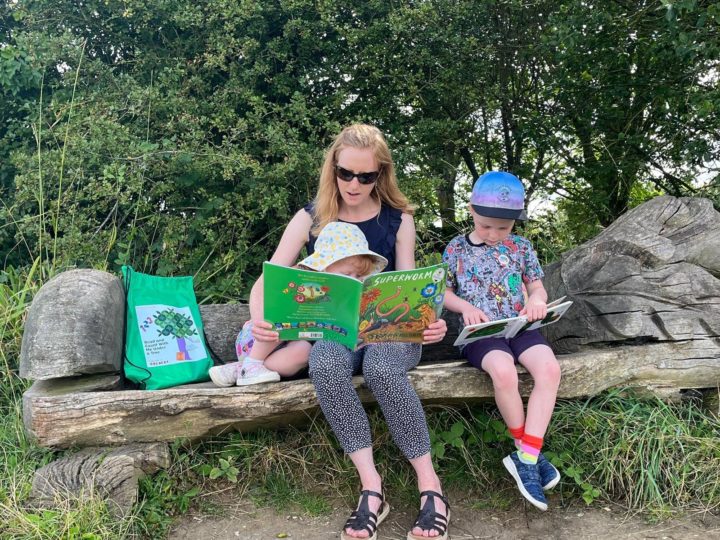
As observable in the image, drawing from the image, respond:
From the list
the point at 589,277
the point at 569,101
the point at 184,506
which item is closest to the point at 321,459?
the point at 184,506

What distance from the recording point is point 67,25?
471 cm

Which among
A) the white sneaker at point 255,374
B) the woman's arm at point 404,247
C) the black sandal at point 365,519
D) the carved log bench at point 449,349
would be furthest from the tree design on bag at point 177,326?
the black sandal at point 365,519

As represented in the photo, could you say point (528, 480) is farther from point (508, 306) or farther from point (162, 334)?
point (162, 334)

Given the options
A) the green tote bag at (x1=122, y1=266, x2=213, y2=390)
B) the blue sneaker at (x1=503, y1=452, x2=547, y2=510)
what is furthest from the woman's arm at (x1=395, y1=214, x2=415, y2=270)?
the green tote bag at (x1=122, y1=266, x2=213, y2=390)

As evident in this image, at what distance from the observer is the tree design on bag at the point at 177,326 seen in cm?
341

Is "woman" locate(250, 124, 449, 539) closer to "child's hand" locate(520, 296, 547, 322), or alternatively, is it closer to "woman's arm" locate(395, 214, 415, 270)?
"woman's arm" locate(395, 214, 415, 270)

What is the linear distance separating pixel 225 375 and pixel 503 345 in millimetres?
1261

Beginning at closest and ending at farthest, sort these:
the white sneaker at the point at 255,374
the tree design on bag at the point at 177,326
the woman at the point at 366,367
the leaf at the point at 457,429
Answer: the woman at the point at 366,367 < the white sneaker at the point at 255,374 < the leaf at the point at 457,429 < the tree design on bag at the point at 177,326

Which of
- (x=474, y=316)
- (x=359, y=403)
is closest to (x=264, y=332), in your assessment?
(x=359, y=403)

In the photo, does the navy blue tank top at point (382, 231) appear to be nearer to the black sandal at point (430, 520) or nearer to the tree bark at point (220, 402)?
the tree bark at point (220, 402)

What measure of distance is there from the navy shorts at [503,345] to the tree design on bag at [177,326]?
144cm

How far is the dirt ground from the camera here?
2.71 metres

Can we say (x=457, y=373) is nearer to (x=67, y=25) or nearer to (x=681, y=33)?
(x=681, y=33)

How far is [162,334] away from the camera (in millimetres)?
3400
